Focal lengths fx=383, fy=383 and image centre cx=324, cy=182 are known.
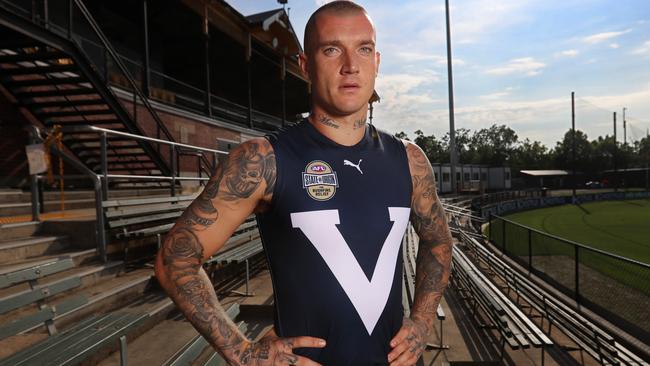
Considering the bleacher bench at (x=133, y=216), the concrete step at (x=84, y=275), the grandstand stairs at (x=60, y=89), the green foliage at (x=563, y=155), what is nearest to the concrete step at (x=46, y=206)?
the bleacher bench at (x=133, y=216)

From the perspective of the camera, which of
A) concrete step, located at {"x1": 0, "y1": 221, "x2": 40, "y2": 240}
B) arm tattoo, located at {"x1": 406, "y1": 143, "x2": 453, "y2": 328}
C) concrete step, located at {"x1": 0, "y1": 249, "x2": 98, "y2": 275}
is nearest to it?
arm tattoo, located at {"x1": 406, "y1": 143, "x2": 453, "y2": 328}

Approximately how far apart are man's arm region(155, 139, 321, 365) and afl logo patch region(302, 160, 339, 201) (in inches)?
5.7

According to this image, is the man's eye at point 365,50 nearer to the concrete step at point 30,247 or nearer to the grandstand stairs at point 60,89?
the concrete step at point 30,247

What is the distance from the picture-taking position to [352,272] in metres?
1.56

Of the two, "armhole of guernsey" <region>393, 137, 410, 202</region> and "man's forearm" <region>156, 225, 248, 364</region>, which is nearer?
"man's forearm" <region>156, 225, 248, 364</region>

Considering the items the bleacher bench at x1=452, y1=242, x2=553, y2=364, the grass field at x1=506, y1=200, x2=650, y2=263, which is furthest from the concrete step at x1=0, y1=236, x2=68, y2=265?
the grass field at x1=506, y1=200, x2=650, y2=263

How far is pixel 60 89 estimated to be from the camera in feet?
26.4

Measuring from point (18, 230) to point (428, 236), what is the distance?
538cm

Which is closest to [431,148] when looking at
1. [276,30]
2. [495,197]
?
[495,197]

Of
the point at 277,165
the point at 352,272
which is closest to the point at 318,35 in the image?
the point at 277,165

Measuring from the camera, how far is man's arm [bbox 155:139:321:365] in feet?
4.74

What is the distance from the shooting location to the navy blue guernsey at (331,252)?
5.02 feet

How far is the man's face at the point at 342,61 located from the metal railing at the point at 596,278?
5767 millimetres

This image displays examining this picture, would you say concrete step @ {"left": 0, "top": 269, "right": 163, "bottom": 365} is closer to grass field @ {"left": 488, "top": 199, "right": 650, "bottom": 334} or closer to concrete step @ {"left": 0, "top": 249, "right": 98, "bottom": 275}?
concrete step @ {"left": 0, "top": 249, "right": 98, "bottom": 275}
